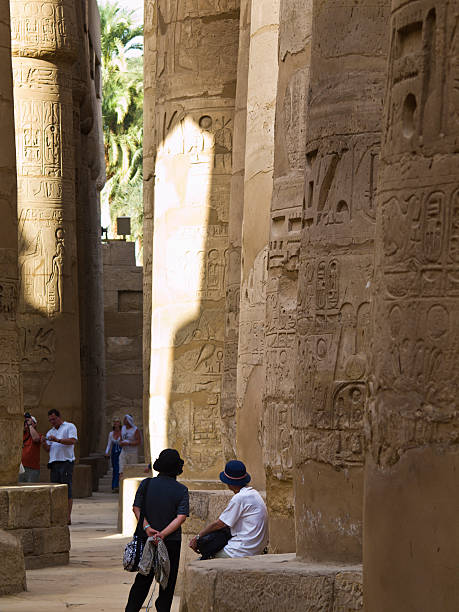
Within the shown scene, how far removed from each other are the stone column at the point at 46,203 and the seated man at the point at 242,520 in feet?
36.8

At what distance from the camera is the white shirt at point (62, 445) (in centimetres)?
1592

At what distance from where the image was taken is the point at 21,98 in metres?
18.7

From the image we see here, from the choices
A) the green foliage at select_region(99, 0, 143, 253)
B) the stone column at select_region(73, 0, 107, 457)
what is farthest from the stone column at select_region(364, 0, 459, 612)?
the green foliage at select_region(99, 0, 143, 253)

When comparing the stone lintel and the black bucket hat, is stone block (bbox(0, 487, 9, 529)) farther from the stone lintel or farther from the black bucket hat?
the stone lintel

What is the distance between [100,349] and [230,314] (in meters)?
12.9

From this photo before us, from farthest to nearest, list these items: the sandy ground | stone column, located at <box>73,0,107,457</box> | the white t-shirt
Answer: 1. stone column, located at <box>73,0,107,457</box>
2. the sandy ground
3. the white t-shirt

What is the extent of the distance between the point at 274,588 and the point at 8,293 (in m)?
7.40

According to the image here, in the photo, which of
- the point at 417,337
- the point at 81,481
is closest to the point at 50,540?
the point at 81,481

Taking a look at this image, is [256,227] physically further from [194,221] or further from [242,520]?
[194,221]

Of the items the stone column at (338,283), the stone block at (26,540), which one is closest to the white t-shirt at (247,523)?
the stone column at (338,283)

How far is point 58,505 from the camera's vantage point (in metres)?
12.9

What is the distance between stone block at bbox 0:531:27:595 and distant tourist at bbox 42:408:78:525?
5.05m

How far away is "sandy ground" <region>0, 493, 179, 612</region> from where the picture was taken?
1020 cm

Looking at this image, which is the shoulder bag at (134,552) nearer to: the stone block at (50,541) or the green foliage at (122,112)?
the stone block at (50,541)
